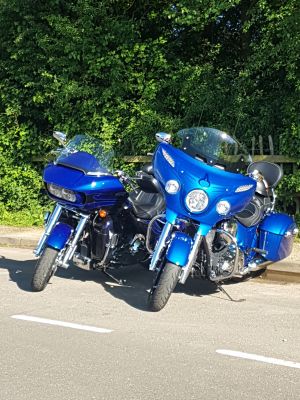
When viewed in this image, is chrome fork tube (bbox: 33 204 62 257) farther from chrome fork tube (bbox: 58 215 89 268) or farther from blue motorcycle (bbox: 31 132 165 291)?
chrome fork tube (bbox: 58 215 89 268)

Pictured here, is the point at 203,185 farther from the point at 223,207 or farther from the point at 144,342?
the point at 144,342

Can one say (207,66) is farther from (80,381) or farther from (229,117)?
(80,381)

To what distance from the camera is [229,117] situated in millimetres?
10969

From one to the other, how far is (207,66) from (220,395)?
872 centimetres

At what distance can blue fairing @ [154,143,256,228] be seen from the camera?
224 inches

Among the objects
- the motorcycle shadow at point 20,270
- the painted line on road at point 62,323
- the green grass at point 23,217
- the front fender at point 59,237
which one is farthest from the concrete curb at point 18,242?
the painted line on road at point 62,323

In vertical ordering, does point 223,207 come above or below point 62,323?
above

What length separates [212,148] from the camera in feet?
20.2

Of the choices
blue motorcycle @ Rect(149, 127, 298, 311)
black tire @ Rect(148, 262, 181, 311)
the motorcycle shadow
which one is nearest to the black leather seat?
blue motorcycle @ Rect(149, 127, 298, 311)

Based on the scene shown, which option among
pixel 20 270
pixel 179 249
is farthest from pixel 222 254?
pixel 20 270

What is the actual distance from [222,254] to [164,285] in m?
0.79

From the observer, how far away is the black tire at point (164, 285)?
559 centimetres

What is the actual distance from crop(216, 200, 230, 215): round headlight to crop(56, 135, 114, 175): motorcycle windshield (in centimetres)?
160

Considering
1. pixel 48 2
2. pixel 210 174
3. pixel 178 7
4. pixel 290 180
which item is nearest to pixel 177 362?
pixel 210 174
